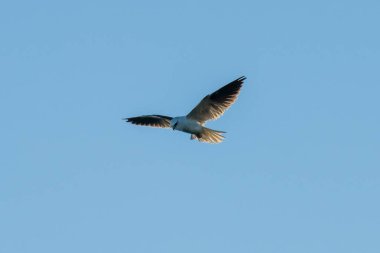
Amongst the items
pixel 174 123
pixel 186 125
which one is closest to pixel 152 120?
pixel 174 123

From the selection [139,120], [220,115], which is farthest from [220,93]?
[139,120]

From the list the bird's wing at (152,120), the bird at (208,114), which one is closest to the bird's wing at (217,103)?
the bird at (208,114)

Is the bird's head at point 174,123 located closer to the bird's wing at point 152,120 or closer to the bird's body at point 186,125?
the bird's body at point 186,125

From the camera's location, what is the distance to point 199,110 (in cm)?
2978

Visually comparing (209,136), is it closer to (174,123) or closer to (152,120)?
(174,123)

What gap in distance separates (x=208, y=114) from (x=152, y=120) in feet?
7.09

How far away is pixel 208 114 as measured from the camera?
29922mm

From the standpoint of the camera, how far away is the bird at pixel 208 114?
29.6 meters

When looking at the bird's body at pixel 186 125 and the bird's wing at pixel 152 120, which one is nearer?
the bird's body at pixel 186 125

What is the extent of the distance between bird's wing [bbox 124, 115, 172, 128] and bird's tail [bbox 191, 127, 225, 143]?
1.26 m

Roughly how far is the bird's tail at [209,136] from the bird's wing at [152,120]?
49.6 inches

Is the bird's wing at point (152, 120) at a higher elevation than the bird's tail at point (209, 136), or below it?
higher

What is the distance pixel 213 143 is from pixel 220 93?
4.17 feet

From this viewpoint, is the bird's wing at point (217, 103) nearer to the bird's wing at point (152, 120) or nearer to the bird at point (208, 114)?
the bird at point (208, 114)
